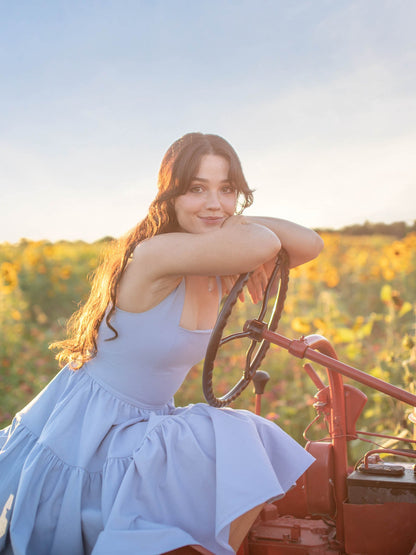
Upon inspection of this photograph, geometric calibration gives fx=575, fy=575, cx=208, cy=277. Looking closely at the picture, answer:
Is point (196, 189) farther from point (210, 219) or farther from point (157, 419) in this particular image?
point (157, 419)

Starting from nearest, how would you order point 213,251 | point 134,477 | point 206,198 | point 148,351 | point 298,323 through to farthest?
point 134,477
point 213,251
point 148,351
point 206,198
point 298,323

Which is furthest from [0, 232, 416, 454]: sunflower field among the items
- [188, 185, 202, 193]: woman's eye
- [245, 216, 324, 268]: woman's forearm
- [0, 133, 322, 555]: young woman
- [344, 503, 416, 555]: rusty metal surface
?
[188, 185, 202, 193]: woman's eye

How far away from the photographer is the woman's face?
2121 mm

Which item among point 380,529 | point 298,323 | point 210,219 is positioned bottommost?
point 380,529

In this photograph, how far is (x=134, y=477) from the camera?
5.70 ft

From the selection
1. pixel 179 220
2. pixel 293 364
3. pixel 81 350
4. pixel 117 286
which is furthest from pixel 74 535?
pixel 293 364

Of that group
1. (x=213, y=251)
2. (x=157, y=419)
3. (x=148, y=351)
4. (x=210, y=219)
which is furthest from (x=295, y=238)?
(x=157, y=419)

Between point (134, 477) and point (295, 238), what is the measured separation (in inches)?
41.1

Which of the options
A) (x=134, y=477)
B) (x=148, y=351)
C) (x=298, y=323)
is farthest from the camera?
(x=298, y=323)

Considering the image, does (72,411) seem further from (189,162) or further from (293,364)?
(293,364)

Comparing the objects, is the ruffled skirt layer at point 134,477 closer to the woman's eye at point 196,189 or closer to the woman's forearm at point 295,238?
the woman's forearm at point 295,238

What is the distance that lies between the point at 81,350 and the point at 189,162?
821mm

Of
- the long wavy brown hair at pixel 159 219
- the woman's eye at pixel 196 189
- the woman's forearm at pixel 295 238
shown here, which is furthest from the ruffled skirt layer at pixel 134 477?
the woman's eye at pixel 196 189

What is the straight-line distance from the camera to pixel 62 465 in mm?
1904
